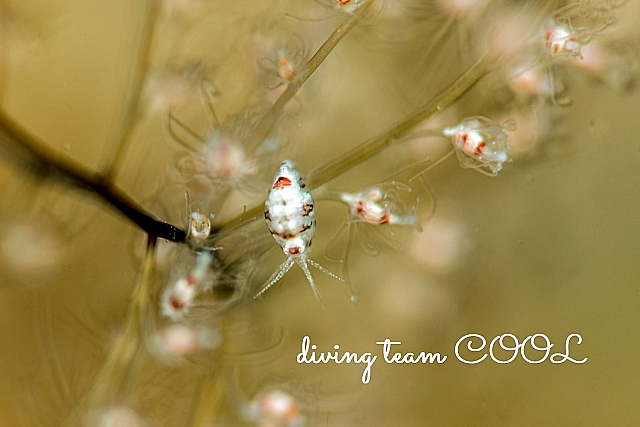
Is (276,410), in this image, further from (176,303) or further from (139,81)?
(139,81)

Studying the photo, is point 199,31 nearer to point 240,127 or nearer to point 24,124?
point 240,127

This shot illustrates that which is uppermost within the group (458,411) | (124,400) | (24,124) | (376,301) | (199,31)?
(199,31)

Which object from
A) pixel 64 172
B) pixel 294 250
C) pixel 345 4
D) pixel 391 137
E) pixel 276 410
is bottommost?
pixel 276 410

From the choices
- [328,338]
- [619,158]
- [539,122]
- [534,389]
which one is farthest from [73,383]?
[619,158]

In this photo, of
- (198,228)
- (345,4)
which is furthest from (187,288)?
(345,4)

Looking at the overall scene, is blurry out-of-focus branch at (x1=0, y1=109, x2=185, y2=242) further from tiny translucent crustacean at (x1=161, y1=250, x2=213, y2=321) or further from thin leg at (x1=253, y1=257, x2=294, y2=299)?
thin leg at (x1=253, y1=257, x2=294, y2=299)

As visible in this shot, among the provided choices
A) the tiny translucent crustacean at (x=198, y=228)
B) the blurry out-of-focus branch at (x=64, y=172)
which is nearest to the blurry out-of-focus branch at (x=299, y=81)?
the tiny translucent crustacean at (x=198, y=228)

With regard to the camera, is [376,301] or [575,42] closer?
[575,42]
